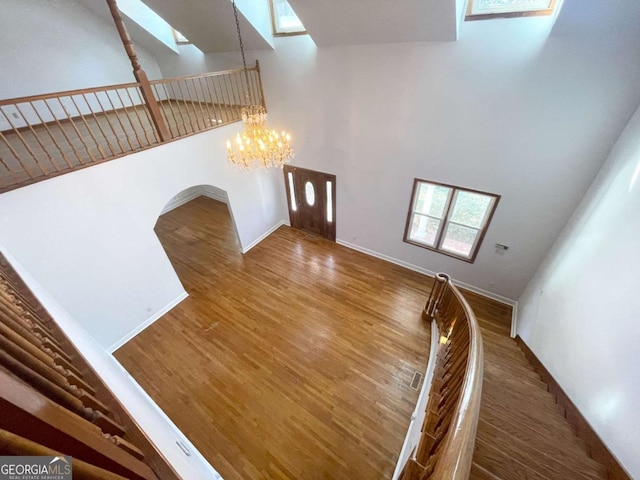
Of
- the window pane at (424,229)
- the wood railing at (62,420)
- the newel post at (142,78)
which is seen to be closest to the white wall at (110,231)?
the newel post at (142,78)

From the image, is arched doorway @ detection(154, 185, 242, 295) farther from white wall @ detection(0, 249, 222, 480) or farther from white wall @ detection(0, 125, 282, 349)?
white wall @ detection(0, 249, 222, 480)

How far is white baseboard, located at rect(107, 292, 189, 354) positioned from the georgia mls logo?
16.0 ft

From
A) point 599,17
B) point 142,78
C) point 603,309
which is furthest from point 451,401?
point 142,78

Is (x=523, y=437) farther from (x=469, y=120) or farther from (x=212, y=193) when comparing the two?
(x=212, y=193)

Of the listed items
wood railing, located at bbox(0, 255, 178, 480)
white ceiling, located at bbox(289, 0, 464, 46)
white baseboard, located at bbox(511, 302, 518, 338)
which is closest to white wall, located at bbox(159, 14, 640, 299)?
white ceiling, located at bbox(289, 0, 464, 46)

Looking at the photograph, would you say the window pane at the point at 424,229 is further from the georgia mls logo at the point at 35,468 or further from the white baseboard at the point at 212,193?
the white baseboard at the point at 212,193

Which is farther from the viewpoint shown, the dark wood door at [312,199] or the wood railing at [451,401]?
the dark wood door at [312,199]

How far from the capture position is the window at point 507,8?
9.46 ft

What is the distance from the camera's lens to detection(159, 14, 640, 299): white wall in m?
3.02

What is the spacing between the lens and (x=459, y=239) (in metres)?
4.84

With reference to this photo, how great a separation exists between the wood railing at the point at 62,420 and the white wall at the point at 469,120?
472 cm

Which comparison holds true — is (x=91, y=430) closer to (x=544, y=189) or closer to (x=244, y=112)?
(x=244, y=112)

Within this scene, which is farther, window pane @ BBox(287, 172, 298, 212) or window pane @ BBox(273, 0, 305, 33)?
window pane @ BBox(287, 172, 298, 212)

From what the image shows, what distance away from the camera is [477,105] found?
145 inches
